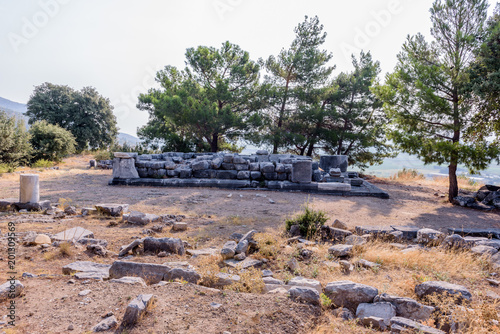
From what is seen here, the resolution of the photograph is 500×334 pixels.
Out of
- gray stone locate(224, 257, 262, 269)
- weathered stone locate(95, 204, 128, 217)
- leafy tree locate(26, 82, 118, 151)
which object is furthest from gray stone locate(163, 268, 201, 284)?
leafy tree locate(26, 82, 118, 151)

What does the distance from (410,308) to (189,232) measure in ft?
13.0

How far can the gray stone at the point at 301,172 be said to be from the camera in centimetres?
1114

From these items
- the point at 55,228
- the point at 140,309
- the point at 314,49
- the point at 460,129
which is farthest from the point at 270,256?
the point at 314,49

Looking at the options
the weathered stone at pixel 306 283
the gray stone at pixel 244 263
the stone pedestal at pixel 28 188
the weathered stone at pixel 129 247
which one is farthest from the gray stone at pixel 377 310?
the stone pedestal at pixel 28 188

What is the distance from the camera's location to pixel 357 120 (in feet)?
61.4

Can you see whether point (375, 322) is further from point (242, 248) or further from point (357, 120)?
point (357, 120)

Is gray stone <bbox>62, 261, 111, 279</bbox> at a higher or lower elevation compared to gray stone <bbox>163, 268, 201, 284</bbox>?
lower

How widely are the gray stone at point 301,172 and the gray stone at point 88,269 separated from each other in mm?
8355

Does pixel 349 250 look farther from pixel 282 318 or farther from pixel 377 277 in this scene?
pixel 282 318

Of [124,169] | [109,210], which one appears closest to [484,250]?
[109,210]

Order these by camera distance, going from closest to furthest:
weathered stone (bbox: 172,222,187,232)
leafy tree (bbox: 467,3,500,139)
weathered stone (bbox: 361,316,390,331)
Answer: weathered stone (bbox: 361,316,390,331)
weathered stone (bbox: 172,222,187,232)
leafy tree (bbox: 467,3,500,139)

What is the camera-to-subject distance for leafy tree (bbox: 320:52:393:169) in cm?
1833

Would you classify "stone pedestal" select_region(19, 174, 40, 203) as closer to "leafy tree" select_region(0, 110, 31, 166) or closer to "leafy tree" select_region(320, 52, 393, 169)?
"leafy tree" select_region(0, 110, 31, 166)

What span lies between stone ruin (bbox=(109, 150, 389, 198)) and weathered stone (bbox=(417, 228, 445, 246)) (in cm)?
535
